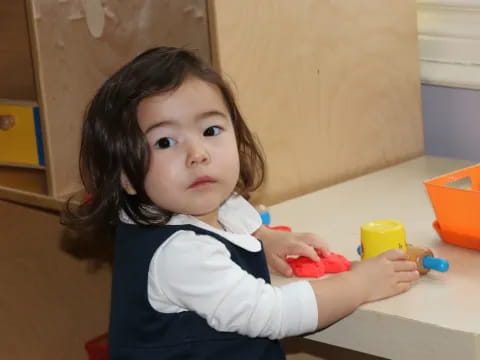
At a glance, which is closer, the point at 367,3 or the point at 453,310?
the point at 453,310

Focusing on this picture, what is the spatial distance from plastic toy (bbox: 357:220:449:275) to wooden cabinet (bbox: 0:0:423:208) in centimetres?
32

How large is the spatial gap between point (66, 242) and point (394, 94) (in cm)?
64

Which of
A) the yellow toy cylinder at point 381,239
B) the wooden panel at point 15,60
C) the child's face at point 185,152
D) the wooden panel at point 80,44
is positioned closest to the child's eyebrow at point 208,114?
the child's face at point 185,152

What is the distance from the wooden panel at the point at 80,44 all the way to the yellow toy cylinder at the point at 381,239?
0.56 meters

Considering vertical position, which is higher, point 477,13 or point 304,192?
point 477,13

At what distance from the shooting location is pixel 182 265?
Answer: 1054 mm

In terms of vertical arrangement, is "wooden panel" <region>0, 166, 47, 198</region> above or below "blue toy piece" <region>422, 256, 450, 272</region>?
above

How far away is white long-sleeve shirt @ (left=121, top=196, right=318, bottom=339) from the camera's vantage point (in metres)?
1.04

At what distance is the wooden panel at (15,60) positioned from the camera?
167 centimetres

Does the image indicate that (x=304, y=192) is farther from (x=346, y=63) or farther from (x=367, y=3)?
(x=367, y=3)

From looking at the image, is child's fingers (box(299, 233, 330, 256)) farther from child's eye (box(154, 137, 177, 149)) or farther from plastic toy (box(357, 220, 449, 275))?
child's eye (box(154, 137, 177, 149))

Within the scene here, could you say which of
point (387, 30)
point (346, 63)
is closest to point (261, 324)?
point (346, 63)

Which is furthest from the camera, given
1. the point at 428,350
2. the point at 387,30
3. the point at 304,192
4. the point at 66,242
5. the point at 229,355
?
the point at 66,242

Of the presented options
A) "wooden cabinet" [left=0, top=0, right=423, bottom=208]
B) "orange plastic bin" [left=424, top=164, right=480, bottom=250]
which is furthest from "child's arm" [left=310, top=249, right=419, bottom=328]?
"wooden cabinet" [left=0, top=0, right=423, bottom=208]
